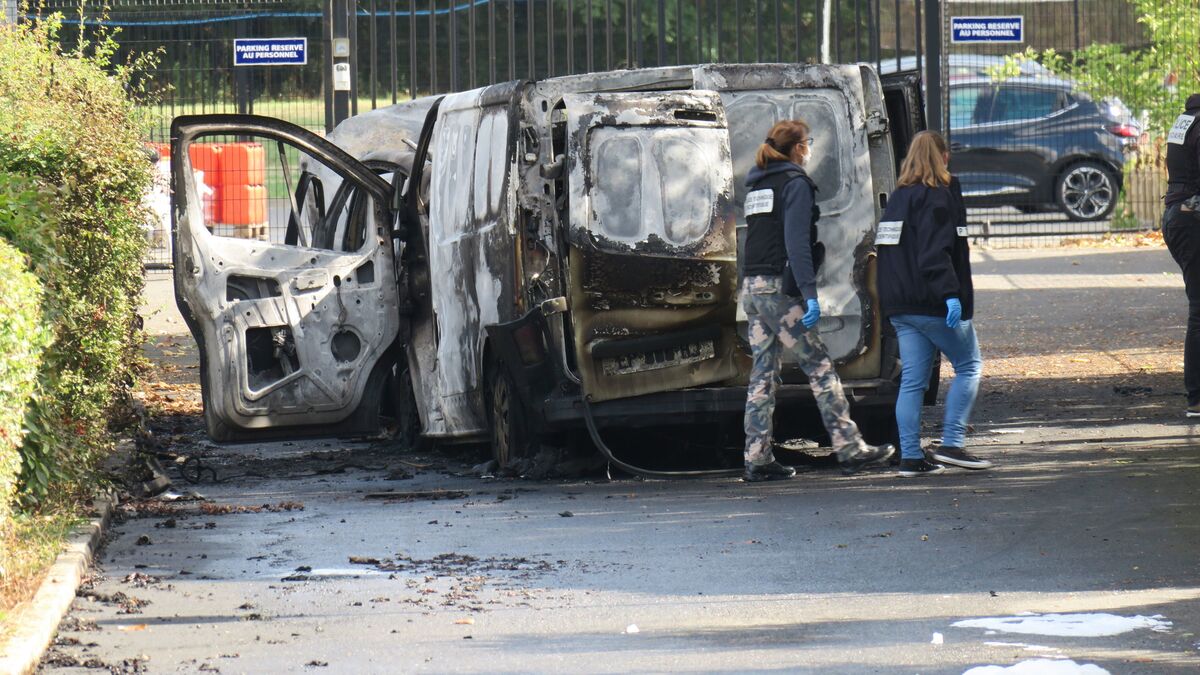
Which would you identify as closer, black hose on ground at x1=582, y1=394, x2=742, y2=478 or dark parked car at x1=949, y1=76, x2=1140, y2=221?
black hose on ground at x1=582, y1=394, x2=742, y2=478

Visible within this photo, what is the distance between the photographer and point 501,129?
9.62 metres

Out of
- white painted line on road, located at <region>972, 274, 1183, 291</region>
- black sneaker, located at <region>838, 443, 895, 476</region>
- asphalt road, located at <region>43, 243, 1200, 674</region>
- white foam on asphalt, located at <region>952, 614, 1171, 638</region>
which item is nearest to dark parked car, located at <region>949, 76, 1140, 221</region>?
white painted line on road, located at <region>972, 274, 1183, 291</region>

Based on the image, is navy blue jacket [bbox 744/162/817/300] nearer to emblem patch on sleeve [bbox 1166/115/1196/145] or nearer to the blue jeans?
the blue jeans

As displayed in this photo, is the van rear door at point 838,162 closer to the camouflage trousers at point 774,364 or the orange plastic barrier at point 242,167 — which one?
the camouflage trousers at point 774,364

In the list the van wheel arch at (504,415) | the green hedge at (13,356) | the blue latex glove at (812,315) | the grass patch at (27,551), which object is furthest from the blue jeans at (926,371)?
the green hedge at (13,356)

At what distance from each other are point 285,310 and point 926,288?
3.61 m

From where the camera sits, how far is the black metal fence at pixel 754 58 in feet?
62.4

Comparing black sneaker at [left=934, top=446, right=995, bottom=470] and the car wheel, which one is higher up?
the car wheel

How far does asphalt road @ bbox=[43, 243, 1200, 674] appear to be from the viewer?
6.01m

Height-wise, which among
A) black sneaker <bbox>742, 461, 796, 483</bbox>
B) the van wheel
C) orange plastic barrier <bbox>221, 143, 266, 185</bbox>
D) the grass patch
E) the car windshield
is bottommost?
black sneaker <bbox>742, 461, 796, 483</bbox>

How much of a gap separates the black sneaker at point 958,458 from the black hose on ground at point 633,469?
98cm

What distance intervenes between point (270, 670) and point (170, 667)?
1.05ft

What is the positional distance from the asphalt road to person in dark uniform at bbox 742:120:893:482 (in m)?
0.29

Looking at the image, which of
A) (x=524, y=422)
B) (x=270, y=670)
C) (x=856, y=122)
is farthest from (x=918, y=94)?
(x=270, y=670)
